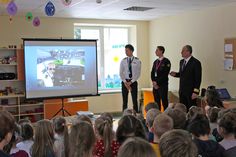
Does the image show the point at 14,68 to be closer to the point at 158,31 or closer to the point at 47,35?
the point at 47,35

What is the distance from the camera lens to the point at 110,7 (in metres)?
6.52

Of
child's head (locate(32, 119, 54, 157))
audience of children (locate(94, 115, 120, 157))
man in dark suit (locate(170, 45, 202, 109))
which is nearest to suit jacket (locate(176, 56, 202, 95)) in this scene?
man in dark suit (locate(170, 45, 202, 109))

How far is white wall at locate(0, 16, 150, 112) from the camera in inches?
286

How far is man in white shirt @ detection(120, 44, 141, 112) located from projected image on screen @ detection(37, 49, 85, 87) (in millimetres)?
925

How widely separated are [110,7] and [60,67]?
5.42 ft

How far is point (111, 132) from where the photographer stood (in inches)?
108

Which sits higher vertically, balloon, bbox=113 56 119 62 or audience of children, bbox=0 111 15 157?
balloon, bbox=113 56 119 62

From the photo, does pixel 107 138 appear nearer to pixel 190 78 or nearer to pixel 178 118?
pixel 178 118

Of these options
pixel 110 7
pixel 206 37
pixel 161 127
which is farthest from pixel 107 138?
pixel 206 37

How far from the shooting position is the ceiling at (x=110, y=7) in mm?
5926

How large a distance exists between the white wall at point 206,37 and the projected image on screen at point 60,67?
2249 millimetres

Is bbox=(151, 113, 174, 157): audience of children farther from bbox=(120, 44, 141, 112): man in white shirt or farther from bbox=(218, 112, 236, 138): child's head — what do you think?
bbox=(120, 44, 141, 112): man in white shirt

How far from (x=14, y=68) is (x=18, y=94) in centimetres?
61

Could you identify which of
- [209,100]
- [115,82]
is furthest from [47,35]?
[209,100]
